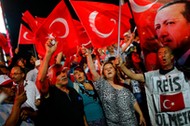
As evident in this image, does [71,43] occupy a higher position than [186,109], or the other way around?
[71,43]

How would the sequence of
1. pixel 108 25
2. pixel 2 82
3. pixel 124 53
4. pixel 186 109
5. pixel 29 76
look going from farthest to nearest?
pixel 29 76 < pixel 124 53 < pixel 108 25 < pixel 186 109 < pixel 2 82

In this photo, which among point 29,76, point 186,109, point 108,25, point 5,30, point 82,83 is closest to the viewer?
point 186,109

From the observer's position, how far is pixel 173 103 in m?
4.71

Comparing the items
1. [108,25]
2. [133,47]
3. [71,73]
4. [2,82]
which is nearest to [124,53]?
[133,47]

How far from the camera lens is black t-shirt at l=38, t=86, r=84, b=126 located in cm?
460

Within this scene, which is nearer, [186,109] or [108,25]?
[186,109]

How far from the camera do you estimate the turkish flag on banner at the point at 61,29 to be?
589cm

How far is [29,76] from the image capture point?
6.76 metres

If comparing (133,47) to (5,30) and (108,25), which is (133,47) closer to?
(108,25)

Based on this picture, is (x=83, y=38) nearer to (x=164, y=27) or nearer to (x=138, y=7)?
(x=138, y=7)

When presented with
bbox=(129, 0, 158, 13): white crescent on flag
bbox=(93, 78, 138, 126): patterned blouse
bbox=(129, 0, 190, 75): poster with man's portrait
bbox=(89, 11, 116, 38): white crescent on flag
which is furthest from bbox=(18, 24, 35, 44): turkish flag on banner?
bbox=(93, 78, 138, 126): patterned blouse

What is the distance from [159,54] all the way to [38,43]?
2454 mm

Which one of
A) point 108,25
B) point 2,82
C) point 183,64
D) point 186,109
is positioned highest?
point 108,25

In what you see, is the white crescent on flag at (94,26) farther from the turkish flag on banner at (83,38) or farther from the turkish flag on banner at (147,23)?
the turkish flag on banner at (83,38)
